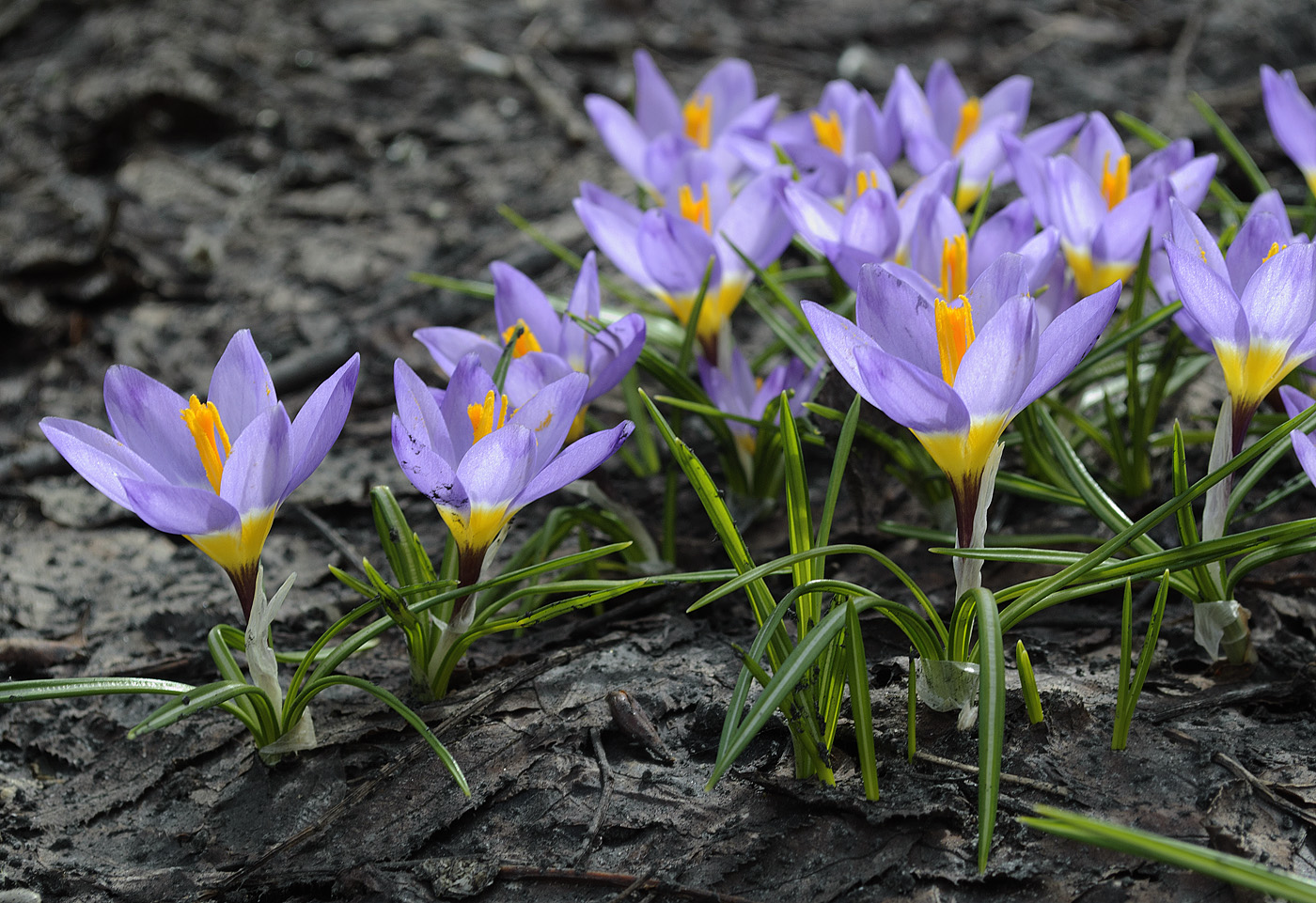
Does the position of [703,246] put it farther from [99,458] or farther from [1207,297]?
[99,458]

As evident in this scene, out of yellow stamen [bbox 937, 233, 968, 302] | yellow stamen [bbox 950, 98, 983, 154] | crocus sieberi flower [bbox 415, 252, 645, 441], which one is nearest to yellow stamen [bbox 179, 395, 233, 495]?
crocus sieberi flower [bbox 415, 252, 645, 441]

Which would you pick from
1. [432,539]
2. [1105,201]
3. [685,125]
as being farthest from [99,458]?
[685,125]

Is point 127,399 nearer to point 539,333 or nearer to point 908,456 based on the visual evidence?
point 539,333

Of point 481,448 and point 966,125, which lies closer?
point 481,448

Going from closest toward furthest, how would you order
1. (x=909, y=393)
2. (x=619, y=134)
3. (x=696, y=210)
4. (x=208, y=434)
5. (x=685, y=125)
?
(x=909, y=393)
(x=208, y=434)
(x=696, y=210)
(x=619, y=134)
(x=685, y=125)

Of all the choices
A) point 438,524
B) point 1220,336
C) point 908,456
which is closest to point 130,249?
point 438,524

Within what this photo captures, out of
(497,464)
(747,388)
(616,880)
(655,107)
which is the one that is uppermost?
(655,107)

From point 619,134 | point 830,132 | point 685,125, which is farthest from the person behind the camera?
point 685,125
